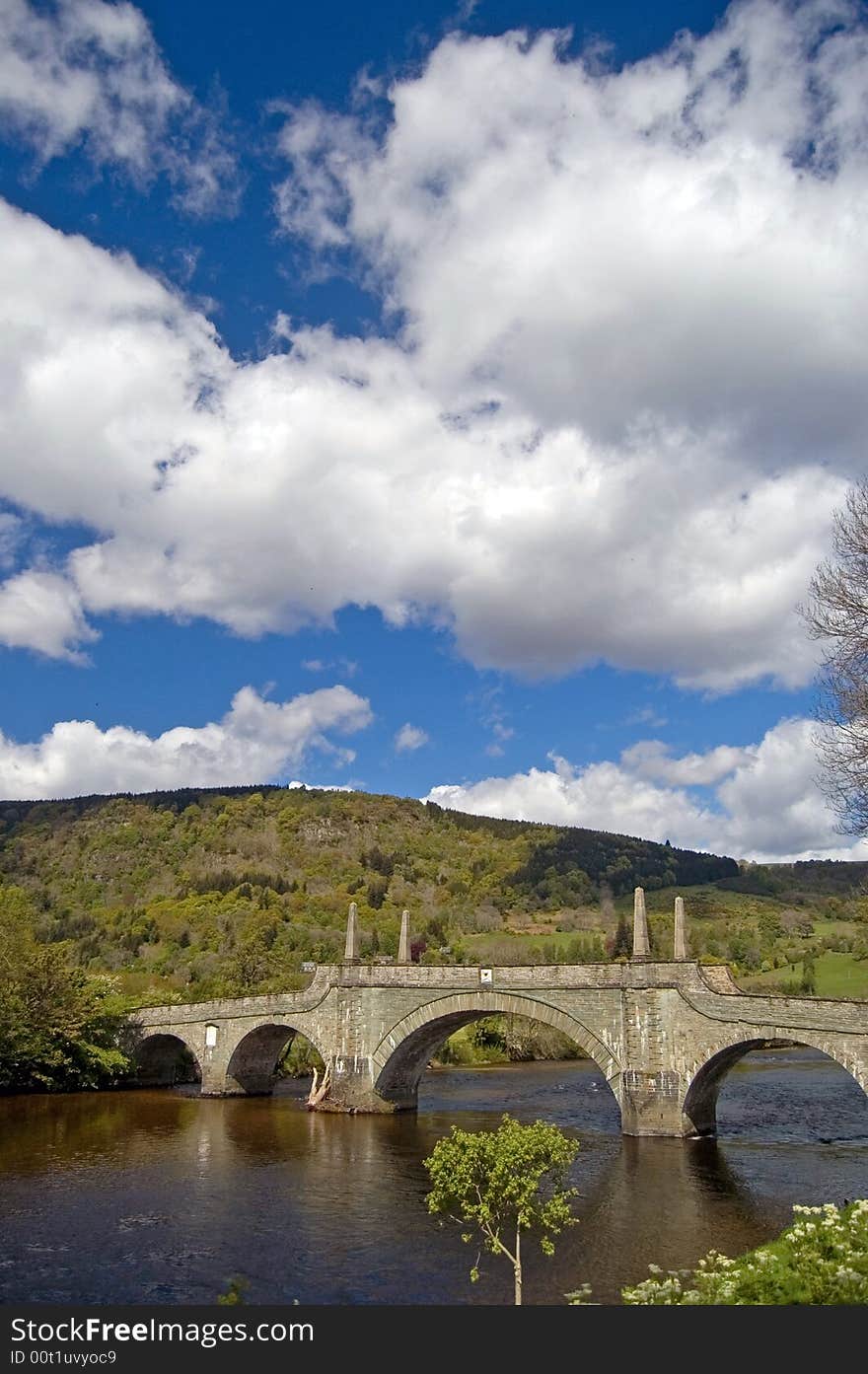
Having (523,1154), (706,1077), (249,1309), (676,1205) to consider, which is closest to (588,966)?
(706,1077)

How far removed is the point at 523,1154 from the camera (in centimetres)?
1505

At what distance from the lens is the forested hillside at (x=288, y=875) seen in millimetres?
105562

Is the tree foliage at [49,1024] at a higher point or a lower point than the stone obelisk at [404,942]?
lower

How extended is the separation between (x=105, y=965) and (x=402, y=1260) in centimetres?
8947

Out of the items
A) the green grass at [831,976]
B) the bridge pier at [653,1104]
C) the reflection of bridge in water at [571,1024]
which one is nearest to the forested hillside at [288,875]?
the green grass at [831,976]

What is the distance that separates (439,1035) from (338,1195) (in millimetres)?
16854

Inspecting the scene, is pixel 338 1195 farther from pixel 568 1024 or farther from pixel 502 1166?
pixel 502 1166

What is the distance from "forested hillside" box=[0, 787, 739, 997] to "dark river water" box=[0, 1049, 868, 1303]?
39033mm

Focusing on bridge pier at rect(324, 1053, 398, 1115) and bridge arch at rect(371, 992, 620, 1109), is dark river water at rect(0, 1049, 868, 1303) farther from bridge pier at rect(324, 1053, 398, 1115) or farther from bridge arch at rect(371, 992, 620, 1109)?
bridge arch at rect(371, 992, 620, 1109)

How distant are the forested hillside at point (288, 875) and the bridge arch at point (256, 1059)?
987 inches

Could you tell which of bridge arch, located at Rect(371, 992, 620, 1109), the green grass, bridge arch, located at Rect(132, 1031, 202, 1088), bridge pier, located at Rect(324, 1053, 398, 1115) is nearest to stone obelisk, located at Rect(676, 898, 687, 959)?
bridge arch, located at Rect(371, 992, 620, 1109)

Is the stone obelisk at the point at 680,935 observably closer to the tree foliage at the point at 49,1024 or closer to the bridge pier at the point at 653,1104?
A: the bridge pier at the point at 653,1104

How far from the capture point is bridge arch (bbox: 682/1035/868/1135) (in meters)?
32.0

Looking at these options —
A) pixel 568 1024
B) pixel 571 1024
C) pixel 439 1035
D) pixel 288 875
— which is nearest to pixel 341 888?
pixel 288 875
